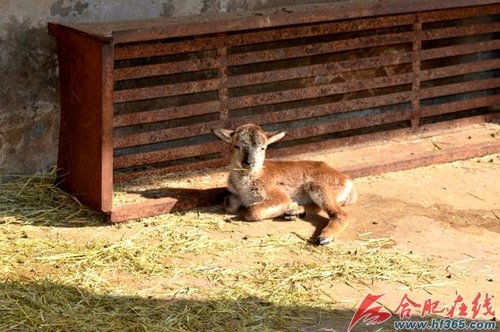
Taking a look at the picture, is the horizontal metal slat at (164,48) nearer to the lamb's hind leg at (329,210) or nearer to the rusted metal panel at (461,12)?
the lamb's hind leg at (329,210)

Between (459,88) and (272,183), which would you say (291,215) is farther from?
(459,88)

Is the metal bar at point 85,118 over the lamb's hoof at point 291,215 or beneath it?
over

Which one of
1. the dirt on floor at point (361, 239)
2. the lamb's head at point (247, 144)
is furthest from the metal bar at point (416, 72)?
the lamb's head at point (247, 144)

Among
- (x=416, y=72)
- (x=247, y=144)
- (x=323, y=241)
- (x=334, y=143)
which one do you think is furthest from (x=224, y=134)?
(x=416, y=72)

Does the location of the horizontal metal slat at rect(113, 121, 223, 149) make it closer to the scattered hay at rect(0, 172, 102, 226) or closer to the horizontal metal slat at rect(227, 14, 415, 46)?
the scattered hay at rect(0, 172, 102, 226)

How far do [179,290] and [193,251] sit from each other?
0.85 meters

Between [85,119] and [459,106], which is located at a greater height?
[85,119]

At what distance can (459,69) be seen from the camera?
11891 millimetres

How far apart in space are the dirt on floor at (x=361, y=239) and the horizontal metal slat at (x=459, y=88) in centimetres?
103

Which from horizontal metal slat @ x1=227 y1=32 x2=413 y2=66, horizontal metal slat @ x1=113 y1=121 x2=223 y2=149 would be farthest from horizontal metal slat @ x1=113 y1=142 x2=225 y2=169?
horizontal metal slat @ x1=227 y1=32 x2=413 y2=66

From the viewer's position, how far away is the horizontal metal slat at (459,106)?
11.8m

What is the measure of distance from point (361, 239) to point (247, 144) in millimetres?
1285

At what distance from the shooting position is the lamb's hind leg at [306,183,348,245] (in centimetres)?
909

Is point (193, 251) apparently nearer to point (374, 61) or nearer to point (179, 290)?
point (179, 290)
